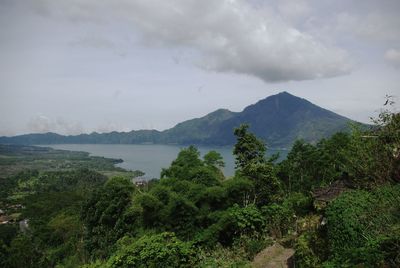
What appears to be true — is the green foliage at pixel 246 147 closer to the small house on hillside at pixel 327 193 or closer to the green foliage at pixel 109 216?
the green foliage at pixel 109 216

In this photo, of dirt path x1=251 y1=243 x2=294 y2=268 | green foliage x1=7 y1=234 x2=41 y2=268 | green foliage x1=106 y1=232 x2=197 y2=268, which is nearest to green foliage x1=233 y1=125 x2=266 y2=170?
dirt path x1=251 y1=243 x2=294 y2=268

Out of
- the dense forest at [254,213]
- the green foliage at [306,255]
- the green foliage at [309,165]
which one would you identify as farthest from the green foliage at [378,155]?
the green foliage at [309,165]

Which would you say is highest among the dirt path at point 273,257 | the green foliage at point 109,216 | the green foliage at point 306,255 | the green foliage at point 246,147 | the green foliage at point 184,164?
the green foliage at point 246,147

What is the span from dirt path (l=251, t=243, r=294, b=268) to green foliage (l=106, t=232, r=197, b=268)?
181 cm

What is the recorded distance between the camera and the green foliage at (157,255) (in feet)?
→ 29.6

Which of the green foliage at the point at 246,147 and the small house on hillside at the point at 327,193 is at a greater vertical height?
the green foliage at the point at 246,147

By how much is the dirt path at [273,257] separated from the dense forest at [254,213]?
0.23 m

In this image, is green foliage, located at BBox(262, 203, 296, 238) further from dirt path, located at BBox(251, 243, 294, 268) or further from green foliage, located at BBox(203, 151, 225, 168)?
green foliage, located at BBox(203, 151, 225, 168)

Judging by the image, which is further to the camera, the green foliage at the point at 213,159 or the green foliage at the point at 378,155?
the green foliage at the point at 213,159

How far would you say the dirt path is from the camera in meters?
9.16

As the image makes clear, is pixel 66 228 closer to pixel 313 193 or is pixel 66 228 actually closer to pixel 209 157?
pixel 209 157

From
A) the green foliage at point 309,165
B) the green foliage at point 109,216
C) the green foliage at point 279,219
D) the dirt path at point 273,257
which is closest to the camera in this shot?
the dirt path at point 273,257

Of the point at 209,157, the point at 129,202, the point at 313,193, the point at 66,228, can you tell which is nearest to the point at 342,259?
the point at 313,193

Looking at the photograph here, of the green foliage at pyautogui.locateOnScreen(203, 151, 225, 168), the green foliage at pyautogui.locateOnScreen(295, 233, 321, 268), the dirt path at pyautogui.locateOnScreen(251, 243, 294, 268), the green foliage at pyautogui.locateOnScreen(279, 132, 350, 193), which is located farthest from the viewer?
the green foliage at pyautogui.locateOnScreen(279, 132, 350, 193)
